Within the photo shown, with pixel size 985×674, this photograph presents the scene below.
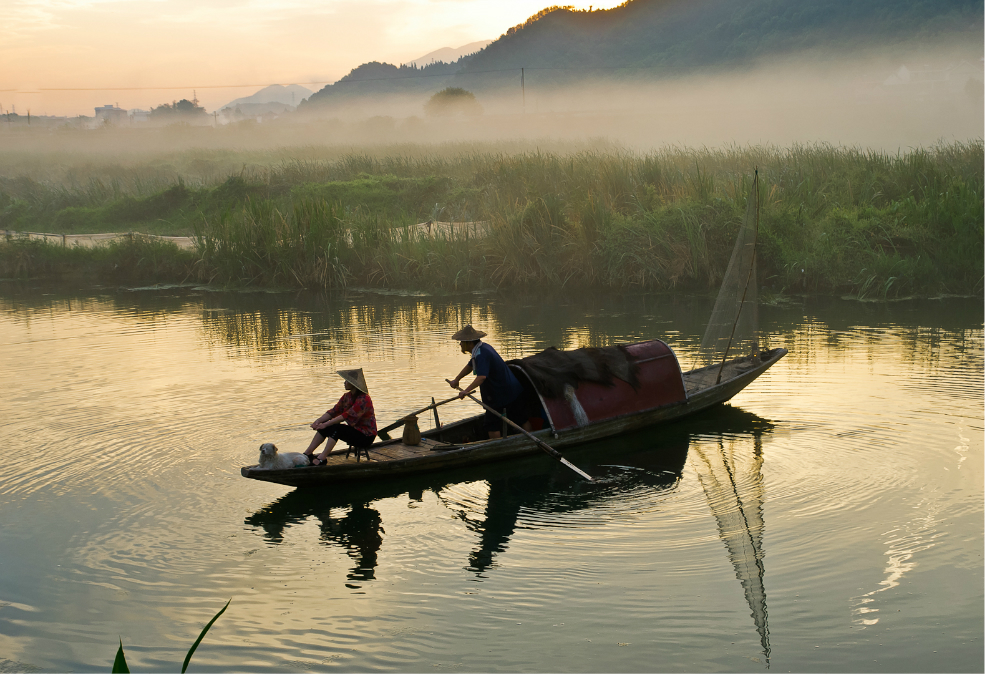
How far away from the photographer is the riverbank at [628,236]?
15.9 metres

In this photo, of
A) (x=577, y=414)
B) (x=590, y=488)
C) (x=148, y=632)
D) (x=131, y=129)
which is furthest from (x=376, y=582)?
(x=131, y=129)

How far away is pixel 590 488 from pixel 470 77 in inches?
5038

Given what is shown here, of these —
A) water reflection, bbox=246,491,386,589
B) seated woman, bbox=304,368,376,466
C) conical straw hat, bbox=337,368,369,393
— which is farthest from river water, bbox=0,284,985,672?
conical straw hat, bbox=337,368,369,393

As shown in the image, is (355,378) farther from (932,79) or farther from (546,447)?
(932,79)

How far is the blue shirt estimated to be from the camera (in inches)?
313

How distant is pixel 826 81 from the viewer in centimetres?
7412

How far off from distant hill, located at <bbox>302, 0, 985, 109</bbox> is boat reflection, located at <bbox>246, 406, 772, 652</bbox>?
82431 mm

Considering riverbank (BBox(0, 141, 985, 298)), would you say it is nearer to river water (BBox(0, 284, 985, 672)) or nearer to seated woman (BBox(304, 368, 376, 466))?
river water (BBox(0, 284, 985, 672))

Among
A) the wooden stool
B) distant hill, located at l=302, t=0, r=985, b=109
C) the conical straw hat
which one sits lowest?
the wooden stool

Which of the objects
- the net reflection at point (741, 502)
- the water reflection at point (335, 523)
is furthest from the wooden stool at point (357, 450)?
the net reflection at point (741, 502)

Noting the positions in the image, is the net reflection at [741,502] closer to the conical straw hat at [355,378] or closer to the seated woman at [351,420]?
the seated woman at [351,420]

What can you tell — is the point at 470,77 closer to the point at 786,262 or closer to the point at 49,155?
the point at 49,155

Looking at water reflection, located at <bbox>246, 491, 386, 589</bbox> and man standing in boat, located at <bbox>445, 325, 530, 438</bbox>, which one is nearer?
water reflection, located at <bbox>246, 491, 386, 589</bbox>

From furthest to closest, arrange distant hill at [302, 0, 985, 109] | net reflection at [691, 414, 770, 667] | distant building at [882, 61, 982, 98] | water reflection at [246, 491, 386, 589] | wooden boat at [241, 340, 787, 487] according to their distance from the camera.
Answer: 1. distant hill at [302, 0, 985, 109]
2. distant building at [882, 61, 982, 98]
3. wooden boat at [241, 340, 787, 487]
4. water reflection at [246, 491, 386, 589]
5. net reflection at [691, 414, 770, 667]
